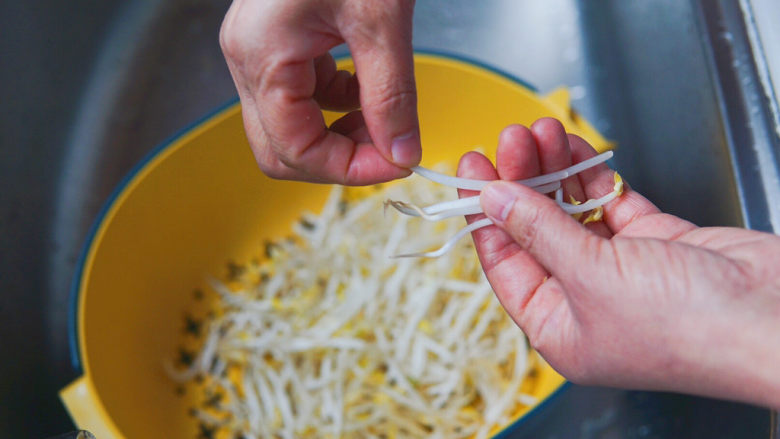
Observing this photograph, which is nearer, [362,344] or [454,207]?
[454,207]

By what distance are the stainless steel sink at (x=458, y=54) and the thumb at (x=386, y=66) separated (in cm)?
55

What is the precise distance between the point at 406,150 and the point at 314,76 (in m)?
0.12

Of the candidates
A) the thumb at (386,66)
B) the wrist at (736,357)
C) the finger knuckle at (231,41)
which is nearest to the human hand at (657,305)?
the wrist at (736,357)

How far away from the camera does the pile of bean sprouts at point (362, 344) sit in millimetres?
953

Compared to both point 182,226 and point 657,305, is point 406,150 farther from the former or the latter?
point 182,226

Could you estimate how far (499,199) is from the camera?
0.56m

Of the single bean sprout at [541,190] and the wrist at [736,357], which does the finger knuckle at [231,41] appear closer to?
the single bean sprout at [541,190]

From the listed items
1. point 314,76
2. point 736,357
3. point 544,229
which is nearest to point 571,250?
point 544,229

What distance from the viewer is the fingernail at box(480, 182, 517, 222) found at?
0.55m

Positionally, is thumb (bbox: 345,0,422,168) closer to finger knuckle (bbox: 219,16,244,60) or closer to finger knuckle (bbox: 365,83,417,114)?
finger knuckle (bbox: 365,83,417,114)

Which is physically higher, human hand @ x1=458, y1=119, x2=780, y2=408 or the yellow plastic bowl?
the yellow plastic bowl

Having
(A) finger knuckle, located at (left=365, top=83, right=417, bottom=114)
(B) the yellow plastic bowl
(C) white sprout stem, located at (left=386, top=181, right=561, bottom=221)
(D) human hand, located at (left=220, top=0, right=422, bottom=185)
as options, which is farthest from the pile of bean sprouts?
(A) finger knuckle, located at (left=365, top=83, right=417, bottom=114)

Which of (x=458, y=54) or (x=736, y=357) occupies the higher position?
(x=458, y=54)

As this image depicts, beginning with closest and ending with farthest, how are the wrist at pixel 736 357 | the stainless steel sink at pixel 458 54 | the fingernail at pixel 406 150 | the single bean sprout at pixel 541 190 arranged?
the wrist at pixel 736 357 < the fingernail at pixel 406 150 < the single bean sprout at pixel 541 190 < the stainless steel sink at pixel 458 54
